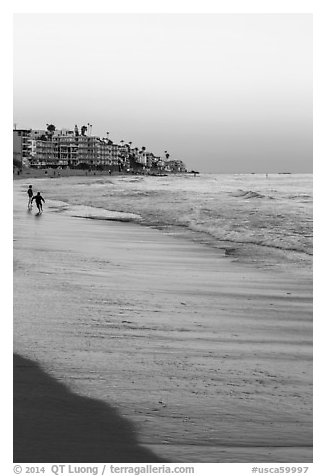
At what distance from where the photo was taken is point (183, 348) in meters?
5.18

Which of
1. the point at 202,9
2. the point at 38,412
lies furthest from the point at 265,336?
the point at 202,9

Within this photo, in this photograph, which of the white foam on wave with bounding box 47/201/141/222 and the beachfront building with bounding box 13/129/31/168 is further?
the white foam on wave with bounding box 47/201/141/222

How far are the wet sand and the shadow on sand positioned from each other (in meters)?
0.06

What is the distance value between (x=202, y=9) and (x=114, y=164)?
111378mm

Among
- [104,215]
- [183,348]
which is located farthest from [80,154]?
[183,348]

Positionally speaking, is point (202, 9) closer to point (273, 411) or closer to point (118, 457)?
point (273, 411)

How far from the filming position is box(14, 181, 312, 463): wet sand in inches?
146

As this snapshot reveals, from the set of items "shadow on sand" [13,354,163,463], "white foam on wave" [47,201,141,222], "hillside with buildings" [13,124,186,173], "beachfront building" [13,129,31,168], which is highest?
"hillside with buildings" [13,124,186,173]

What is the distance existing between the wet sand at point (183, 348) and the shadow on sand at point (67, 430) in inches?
2.3

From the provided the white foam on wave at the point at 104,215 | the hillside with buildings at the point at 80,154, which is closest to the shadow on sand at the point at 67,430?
the white foam on wave at the point at 104,215

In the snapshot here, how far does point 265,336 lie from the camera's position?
5.55 meters

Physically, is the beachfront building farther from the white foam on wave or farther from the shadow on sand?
the shadow on sand

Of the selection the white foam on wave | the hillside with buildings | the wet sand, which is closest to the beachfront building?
the white foam on wave

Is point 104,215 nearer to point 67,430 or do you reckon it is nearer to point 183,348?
point 183,348
